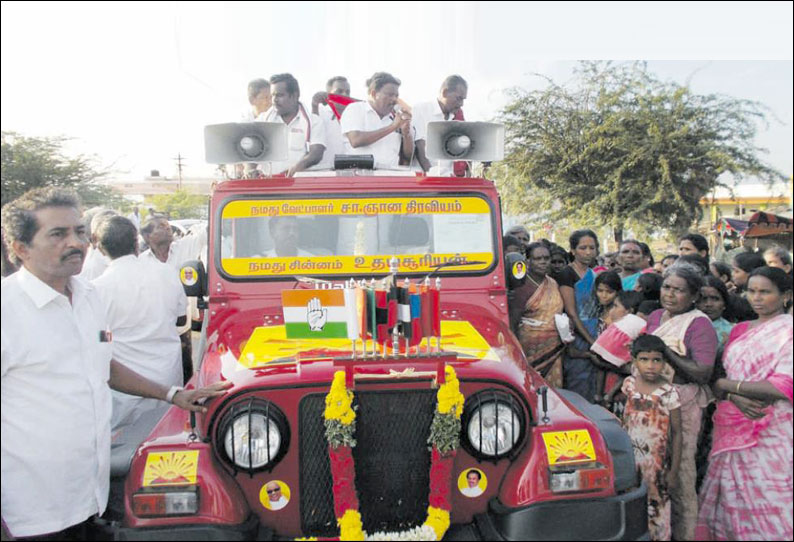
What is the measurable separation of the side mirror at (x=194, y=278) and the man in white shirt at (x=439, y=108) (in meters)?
1.84

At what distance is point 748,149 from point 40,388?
474 inches

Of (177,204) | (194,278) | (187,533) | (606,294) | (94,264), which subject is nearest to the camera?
(187,533)

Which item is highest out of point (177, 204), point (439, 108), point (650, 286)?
A: point (439, 108)

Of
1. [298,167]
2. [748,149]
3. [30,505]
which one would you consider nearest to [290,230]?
[298,167]

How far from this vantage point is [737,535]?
3256 millimetres

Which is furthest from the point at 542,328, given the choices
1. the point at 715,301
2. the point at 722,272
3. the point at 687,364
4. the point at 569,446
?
the point at 569,446

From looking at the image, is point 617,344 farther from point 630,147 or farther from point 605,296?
point 630,147

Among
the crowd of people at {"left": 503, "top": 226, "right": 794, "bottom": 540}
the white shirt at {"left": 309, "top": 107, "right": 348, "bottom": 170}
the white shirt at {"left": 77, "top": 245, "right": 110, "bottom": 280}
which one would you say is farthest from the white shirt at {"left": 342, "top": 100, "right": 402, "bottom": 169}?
the white shirt at {"left": 77, "top": 245, "right": 110, "bottom": 280}

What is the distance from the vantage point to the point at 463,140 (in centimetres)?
425

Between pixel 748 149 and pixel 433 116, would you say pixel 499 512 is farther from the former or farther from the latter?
pixel 748 149

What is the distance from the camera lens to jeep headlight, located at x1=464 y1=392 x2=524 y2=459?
294 centimetres

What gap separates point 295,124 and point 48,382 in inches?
109

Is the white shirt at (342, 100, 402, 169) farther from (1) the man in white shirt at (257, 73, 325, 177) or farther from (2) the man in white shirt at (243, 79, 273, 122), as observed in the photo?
(2) the man in white shirt at (243, 79, 273, 122)

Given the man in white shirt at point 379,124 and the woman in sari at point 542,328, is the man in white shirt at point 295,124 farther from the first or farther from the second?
the woman in sari at point 542,328
